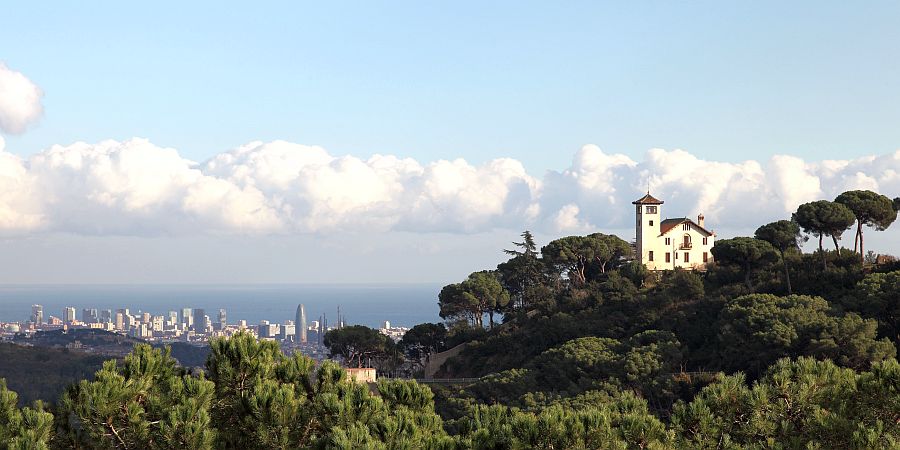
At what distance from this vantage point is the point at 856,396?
54.2ft

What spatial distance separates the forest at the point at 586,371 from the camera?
16.0 metres

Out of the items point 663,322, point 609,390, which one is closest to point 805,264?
point 663,322

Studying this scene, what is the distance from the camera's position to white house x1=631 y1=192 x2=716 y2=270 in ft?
218

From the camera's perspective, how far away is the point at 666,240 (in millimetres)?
66625

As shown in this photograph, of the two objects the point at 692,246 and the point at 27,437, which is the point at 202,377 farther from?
the point at 692,246

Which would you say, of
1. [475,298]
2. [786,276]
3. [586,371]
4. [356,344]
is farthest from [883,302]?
[356,344]

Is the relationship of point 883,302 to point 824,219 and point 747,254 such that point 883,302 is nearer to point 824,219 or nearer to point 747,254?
point 824,219

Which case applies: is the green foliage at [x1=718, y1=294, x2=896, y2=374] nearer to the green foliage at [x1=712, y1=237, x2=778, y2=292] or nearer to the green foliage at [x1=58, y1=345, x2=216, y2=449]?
the green foliage at [x1=712, y1=237, x2=778, y2=292]

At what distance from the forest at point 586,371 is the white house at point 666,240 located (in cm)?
187

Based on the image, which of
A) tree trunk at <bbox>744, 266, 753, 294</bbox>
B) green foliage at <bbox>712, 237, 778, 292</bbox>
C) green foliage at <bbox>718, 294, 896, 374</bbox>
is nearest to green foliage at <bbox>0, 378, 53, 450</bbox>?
green foliage at <bbox>718, 294, 896, 374</bbox>

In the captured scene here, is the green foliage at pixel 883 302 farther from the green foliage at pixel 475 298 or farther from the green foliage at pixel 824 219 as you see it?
the green foliage at pixel 475 298

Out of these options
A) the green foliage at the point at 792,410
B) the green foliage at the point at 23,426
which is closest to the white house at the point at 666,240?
the green foliage at the point at 792,410

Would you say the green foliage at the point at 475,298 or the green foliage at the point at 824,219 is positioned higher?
the green foliage at the point at 824,219

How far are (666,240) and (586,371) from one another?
22063 millimetres
